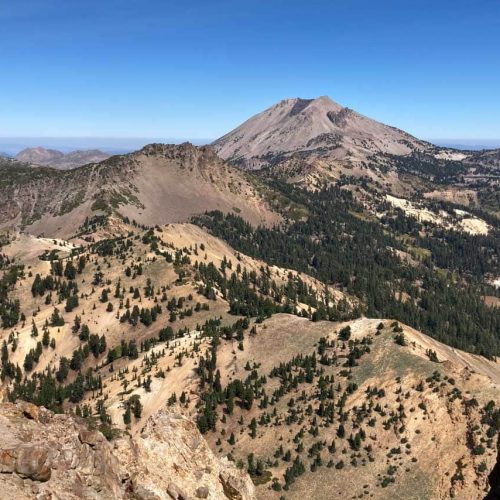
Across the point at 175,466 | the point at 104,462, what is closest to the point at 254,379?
the point at 175,466

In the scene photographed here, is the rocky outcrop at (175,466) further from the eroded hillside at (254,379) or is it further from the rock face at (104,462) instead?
the eroded hillside at (254,379)

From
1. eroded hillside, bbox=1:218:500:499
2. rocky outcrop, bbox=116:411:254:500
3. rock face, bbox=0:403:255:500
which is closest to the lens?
rock face, bbox=0:403:255:500

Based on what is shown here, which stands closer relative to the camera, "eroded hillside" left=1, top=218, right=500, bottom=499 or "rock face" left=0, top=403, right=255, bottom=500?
"rock face" left=0, top=403, right=255, bottom=500

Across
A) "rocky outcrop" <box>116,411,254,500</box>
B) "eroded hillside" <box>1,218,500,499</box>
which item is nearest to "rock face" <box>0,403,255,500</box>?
"rocky outcrop" <box>116,411,254,500</box>

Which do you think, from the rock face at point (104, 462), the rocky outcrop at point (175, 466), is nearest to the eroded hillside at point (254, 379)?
the rocky outcrop at point (175, 466)

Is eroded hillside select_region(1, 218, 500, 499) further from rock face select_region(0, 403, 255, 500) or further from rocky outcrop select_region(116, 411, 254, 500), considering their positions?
rock face select_region(0, 403, 255, 500)

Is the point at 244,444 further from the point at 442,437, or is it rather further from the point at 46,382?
the point at 46,382

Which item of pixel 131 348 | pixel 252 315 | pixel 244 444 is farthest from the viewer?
pixel 252 315

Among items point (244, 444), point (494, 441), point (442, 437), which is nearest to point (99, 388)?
point (244, 444)
